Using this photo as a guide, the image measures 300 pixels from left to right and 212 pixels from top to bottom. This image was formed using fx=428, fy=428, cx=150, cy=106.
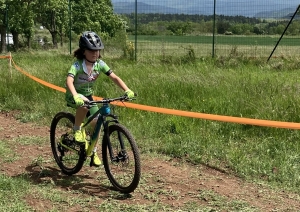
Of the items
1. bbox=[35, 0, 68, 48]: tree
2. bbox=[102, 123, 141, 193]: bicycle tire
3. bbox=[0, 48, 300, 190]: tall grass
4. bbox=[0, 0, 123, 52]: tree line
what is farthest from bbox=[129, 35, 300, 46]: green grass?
bbox=[35, 0, 68, 48]: tree

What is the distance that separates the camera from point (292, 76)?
9891mm

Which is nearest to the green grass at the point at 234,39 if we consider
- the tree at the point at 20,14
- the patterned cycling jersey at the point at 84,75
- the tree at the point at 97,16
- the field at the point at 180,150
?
the field at the point at 180,150

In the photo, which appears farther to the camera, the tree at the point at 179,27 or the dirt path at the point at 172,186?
the tree at the point at 179,27

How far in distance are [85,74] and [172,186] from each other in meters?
1.61

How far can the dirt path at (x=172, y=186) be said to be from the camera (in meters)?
4.43

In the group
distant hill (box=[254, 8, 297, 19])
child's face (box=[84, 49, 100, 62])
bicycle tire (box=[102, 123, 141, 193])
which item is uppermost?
distant hill (box=[254, 8, 297, 19])

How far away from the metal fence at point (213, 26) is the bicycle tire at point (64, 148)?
325 inches

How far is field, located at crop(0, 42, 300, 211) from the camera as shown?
4.48 meters

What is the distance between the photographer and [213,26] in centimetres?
1563

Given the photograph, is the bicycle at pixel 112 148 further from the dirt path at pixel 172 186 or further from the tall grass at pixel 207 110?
the tall grass at pixel 207 110

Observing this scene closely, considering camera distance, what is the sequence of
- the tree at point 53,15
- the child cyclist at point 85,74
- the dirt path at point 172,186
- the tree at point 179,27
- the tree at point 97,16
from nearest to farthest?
the dirt path at point 172,186
the child cyclist at point 85,74
the tree at point 179,27
the tree at point 53,15
the tree at point 97,16

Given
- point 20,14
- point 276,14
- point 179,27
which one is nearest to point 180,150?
point 276,14

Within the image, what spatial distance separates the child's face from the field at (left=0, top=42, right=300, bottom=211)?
4.76 ft

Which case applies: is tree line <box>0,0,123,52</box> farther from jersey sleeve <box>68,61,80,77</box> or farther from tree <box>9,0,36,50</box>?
jersey sleeve <box>68,61,80,77</box>
